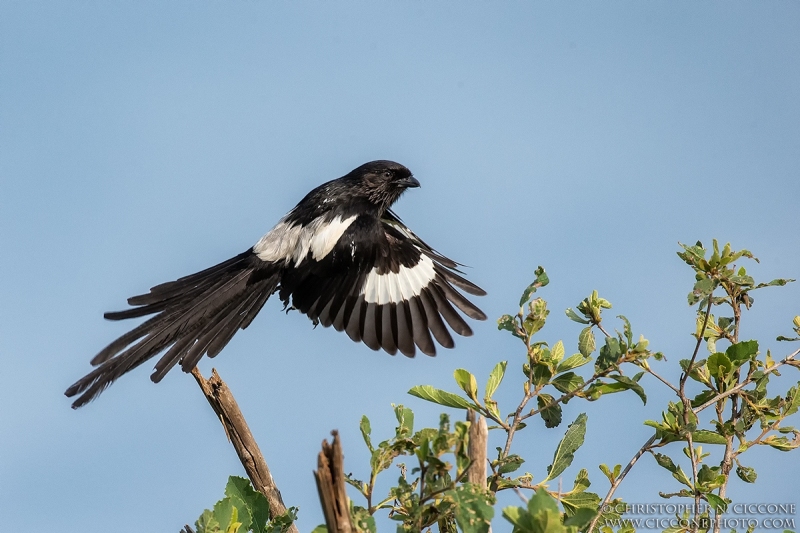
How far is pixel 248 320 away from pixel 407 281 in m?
1.24

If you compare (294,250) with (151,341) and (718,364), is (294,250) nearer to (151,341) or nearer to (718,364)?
(151,341)

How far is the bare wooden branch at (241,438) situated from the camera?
3.58 meters

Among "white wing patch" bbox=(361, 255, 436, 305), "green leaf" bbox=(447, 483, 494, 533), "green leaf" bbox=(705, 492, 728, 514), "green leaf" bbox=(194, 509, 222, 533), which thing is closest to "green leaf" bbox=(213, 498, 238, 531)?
"green leaf" bbox=(194, 509, 222, 533)

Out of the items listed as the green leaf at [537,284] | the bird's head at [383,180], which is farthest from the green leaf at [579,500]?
the bird's head at [383,180]

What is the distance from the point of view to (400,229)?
20.6 ft

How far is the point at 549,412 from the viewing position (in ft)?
9.90

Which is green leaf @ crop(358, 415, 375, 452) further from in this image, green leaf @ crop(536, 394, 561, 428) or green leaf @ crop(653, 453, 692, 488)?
green leaf @ crop(653, 453, 692, 488)

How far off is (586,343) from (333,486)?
1.29m

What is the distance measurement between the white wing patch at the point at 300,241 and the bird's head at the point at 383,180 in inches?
19.1

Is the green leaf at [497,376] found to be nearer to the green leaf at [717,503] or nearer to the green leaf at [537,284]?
the green leaf at [537,284]

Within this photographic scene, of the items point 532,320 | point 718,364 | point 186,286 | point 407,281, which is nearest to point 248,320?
point 186,286

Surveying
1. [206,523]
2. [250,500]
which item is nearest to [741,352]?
[250,500]

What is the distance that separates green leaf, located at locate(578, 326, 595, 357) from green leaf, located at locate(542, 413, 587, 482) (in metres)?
0.25

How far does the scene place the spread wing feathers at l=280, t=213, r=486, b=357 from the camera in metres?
5.70
